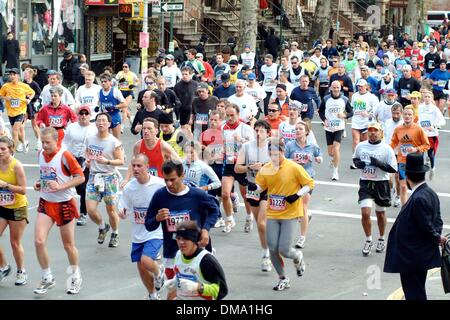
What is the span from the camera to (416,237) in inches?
378

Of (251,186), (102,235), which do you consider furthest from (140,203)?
(102,235)

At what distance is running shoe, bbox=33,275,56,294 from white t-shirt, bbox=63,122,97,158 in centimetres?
358

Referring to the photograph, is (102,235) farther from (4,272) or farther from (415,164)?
(415,164)

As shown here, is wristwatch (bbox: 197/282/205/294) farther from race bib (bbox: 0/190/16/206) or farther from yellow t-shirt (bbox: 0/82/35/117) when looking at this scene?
yellow t-shirt (bbox: 0/82/35/117)

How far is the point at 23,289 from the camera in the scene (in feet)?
39.0

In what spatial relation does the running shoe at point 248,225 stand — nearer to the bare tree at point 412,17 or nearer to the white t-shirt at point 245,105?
the white t-shirt at point 245,105

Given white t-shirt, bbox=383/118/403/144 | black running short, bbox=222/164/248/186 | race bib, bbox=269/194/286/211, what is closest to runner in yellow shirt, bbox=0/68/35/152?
black running short, bbox=222/164/248/186

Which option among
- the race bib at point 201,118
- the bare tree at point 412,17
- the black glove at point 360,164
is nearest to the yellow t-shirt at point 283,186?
the black glove at point 360,164

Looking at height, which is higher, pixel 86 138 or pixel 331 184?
pixel 86 138

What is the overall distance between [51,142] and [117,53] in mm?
27735

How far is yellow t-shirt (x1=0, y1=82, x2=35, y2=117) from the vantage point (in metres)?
21.1

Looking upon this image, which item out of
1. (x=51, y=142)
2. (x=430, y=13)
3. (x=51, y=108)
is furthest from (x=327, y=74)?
(x=430, y=13)

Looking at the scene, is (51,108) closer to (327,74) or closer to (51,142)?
(51,142)

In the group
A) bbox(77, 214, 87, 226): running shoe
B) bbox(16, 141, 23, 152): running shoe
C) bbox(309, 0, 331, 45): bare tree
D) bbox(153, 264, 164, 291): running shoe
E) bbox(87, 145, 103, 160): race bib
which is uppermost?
bbox(309, 0, 331, 45): bare tree
